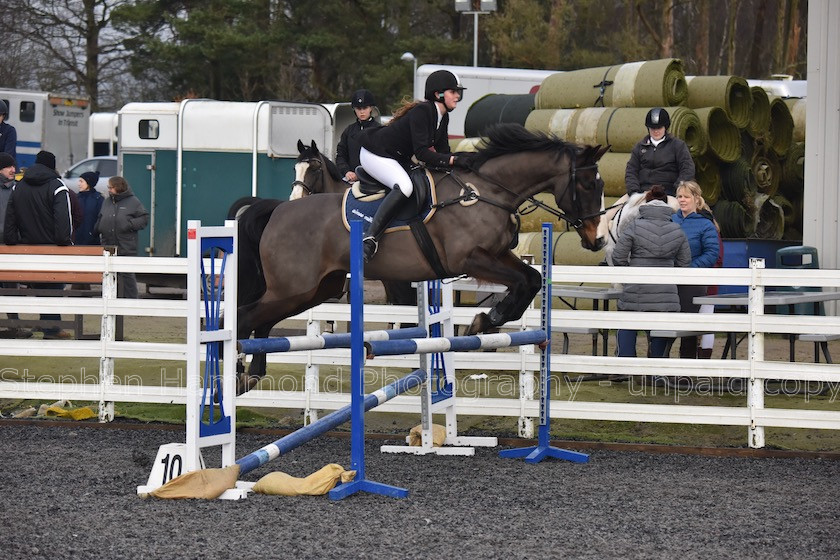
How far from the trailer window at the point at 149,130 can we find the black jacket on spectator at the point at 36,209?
5369 millimetres

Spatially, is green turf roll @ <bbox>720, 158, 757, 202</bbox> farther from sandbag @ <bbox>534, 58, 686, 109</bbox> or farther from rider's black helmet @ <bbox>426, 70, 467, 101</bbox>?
rider's black helmet @ <bbox>426, 70, 467, 101</bbox>

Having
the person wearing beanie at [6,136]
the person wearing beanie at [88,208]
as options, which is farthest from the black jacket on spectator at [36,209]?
the person wearing beanie at [88,208]

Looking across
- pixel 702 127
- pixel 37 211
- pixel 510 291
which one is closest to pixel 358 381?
pixel 510 291

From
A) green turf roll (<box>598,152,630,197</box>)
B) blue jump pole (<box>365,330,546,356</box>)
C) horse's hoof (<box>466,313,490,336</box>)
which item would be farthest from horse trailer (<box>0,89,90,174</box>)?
blue jump pole (<box>365,330,546,356</box>)

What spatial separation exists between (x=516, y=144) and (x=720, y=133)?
686 cm

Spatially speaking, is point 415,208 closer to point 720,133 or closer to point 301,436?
point 301,436

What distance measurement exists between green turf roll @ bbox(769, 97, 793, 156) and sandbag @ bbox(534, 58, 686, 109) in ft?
6.04

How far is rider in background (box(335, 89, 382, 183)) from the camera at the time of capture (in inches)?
378

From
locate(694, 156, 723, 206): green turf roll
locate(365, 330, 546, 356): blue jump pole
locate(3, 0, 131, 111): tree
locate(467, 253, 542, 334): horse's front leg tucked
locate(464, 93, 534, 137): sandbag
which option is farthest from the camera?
locate(3, 0, 131, 111): tree

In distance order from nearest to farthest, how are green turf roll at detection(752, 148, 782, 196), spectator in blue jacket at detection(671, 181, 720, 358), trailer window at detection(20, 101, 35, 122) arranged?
spectator in blue jacket at detection(671, 181, 720, 358) → green turf roll at detection(752, 148, 782, 196) → trailer window at detection(20, 101, 35, 122)

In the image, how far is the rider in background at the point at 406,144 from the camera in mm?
7039

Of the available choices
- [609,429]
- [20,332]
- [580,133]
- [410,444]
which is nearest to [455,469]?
[410,444]

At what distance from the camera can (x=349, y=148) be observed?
9.95 meters

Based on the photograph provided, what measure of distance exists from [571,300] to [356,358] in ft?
24.7
